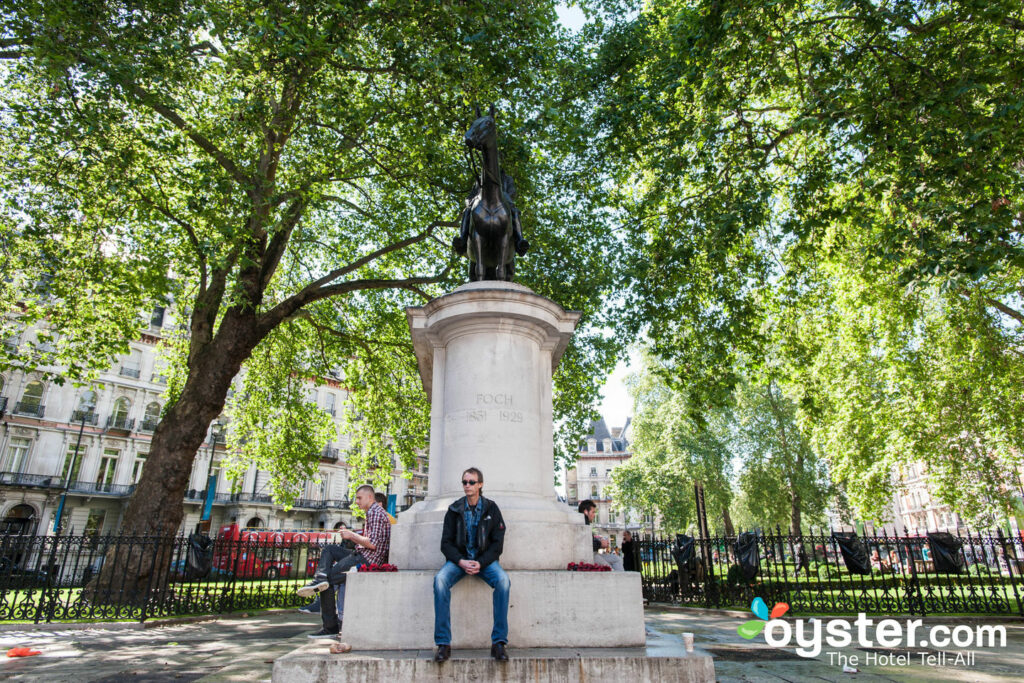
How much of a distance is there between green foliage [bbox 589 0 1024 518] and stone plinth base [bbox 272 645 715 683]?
243 inches

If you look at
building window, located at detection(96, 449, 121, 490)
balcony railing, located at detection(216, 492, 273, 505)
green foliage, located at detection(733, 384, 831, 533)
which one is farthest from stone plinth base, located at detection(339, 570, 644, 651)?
balcony railing, located at detection(216, 492, 273, 505)

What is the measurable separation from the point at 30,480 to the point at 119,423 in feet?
17.3

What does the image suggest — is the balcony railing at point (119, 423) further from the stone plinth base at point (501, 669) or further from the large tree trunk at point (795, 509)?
the large tree trunk at point (795, 509)

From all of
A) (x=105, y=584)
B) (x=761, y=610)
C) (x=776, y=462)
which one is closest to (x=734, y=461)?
(x=776, y=462)

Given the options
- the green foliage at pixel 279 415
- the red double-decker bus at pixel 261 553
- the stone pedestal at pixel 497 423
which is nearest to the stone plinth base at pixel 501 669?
the stone pedestal at pixel 497 423

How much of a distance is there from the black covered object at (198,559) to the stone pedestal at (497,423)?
855cm

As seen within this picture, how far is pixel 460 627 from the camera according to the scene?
15.6 feet

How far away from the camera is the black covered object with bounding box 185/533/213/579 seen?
11.8 meters

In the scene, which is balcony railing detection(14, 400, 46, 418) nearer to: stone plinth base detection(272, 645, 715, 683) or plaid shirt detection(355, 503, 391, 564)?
plaid shirt detection(355, 503, 391, 564)

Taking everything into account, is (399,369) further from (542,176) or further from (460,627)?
(460,627)

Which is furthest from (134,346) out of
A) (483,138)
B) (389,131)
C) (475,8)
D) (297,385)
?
(483,138)

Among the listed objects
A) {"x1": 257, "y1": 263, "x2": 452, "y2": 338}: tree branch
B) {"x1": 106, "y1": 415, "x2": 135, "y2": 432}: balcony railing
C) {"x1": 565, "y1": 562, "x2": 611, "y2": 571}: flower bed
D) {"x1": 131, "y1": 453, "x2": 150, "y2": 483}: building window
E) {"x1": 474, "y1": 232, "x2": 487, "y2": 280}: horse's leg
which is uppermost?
{"x1": 106, "y1": 415, "x2": 135, "y2": 432}: balcony railing

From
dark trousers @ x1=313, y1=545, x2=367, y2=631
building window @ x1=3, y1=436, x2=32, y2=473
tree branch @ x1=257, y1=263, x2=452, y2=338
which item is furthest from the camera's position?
building window @ x1=3, y1=436, x2=32, y2=473

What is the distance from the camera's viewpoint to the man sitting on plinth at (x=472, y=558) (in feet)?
14.2
